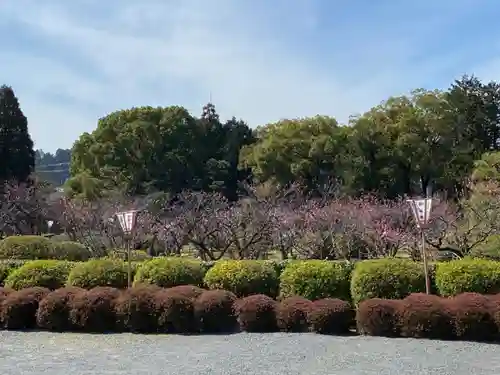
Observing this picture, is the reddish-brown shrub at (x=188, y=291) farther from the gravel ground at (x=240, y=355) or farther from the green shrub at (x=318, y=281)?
the green shrub at (x=318, y=281)

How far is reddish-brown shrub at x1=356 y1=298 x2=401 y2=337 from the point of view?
767cm

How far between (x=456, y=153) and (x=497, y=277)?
20.2 m

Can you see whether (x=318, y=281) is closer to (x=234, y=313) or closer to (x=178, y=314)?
(x=234, y=313)

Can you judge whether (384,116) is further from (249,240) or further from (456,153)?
(249,240)

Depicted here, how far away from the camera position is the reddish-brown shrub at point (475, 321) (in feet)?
24.0

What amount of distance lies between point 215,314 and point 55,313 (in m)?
2.44

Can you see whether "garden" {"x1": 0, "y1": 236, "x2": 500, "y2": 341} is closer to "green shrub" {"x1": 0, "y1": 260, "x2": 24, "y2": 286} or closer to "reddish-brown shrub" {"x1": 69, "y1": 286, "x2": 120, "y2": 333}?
"reddish-brown shrub" {"x1": 69, "y1": 286, "x2": 120, "y2": 333}

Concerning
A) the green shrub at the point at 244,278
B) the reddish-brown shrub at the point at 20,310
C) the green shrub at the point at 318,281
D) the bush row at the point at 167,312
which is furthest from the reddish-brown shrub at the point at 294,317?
the reddish-brown shrub at the point at 20,310

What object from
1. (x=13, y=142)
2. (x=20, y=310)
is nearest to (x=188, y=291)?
(x=20, y=310)

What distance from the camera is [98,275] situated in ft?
32.3

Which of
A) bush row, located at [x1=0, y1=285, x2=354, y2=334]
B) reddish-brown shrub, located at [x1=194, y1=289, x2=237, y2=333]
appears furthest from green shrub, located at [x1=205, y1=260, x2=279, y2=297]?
reddish-brown shrub, located at [x1=194, y1=289, x2=237, y2=333]

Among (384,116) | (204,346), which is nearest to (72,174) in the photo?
(384,116)

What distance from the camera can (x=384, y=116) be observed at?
1148 inches

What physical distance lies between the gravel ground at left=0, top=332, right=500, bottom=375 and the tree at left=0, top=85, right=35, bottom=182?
24191mm
